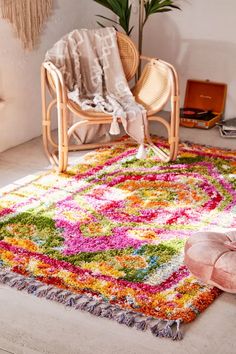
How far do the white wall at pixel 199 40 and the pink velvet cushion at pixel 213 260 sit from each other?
2468mm

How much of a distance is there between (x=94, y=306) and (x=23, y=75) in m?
2.31

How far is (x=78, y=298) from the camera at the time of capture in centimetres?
248

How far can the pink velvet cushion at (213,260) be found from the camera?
2.50 m

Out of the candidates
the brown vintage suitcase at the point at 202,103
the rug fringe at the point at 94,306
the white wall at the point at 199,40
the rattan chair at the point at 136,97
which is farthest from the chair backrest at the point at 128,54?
the rug fringe at the point at 94,306

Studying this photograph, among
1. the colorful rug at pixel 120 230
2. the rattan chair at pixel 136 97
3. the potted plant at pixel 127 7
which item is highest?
the potted plant at pixel 127 7

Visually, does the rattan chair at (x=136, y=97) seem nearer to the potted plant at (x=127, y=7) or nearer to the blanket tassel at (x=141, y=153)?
the blanket tassel at (x=141, y=153)

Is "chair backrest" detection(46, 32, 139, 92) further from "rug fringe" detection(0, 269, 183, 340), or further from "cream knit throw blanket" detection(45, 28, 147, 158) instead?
"rug fringe" detection(0, 269, 183, 340)

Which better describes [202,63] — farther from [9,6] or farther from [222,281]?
[222,281]

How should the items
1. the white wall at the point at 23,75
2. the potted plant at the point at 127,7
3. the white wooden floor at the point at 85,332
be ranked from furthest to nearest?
the potted plant at the point at 127,7, the white wall at the point at 23,75, the white wooden floor at the point at 85,332

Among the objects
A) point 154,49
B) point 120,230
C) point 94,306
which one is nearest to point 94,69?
point 154,49

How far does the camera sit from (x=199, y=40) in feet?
16.1

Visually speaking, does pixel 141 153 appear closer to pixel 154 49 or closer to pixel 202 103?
pixel 202 103

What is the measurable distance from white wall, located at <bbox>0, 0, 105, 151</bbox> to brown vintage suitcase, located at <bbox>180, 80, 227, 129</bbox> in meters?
1.06

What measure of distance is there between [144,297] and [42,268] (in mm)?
481
